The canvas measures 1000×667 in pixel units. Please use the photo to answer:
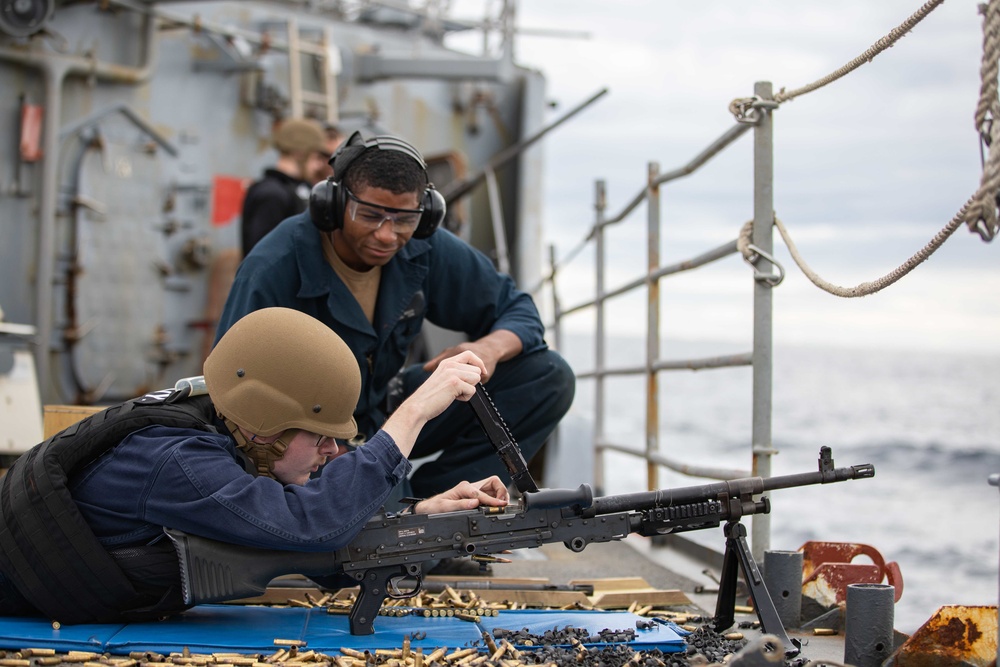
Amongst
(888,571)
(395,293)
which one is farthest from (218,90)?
(888,571)

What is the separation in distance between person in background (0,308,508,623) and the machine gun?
0.44ft

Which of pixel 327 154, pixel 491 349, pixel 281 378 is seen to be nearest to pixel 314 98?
pixel 327 154

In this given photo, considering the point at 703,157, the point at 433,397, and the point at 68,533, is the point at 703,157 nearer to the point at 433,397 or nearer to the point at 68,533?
the point at 433,397

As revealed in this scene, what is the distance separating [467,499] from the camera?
306 cm

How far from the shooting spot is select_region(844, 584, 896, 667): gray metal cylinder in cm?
269

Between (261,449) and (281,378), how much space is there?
24 centimetres

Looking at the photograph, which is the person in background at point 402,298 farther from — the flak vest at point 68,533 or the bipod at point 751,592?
the bipod at point 751,592

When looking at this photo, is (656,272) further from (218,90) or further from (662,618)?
(218,90)

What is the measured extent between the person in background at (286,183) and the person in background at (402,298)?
2.40 m

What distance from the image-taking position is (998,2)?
6.84 feet

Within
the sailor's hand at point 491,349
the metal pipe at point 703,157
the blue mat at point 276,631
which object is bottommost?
the blue mat at point 276,631

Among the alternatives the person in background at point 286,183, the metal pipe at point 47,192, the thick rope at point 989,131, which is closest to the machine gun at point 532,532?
the thick rope at point 989,131

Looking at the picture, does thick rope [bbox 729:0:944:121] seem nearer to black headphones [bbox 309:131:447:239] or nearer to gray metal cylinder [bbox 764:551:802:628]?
black headphones [bbox 309:131:447:239]

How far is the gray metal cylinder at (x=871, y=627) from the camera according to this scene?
8.82ft
